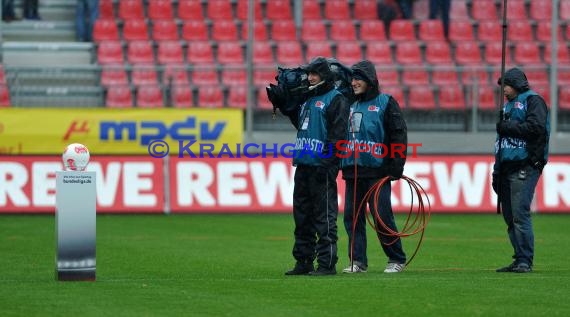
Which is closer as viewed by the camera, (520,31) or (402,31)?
(402,31)

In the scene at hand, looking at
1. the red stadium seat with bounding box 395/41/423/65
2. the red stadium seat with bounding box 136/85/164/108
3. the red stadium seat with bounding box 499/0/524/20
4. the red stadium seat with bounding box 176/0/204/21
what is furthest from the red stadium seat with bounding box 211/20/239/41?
the red stadium seat with bounding box 499/0/524/20

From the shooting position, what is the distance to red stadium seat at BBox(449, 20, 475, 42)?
29755 millimetres

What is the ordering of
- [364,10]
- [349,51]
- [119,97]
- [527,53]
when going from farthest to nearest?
[364,10], [527,53], [349,51], [119,97]

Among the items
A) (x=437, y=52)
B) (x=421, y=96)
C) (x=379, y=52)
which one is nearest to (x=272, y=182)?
(x=421, y=96)

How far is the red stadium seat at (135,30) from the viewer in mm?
28375

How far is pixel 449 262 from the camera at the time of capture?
14.5m

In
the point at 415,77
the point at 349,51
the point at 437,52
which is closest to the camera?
the point at 415,77

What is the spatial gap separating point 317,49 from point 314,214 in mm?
16161

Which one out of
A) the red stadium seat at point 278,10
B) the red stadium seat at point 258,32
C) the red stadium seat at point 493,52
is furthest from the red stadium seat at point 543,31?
the red stadium seat at point 258,32

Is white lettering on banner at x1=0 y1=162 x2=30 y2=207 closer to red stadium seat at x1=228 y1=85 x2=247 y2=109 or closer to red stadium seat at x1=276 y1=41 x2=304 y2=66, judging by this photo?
red stadium seat at x1=228 y1=85 x2=247 y2=109

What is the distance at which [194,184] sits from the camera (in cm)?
2278

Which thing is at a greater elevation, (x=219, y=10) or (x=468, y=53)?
(x=219, y=10)

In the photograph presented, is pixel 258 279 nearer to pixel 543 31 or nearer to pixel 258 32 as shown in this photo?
pixel 258 32

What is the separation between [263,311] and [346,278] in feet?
8.17
